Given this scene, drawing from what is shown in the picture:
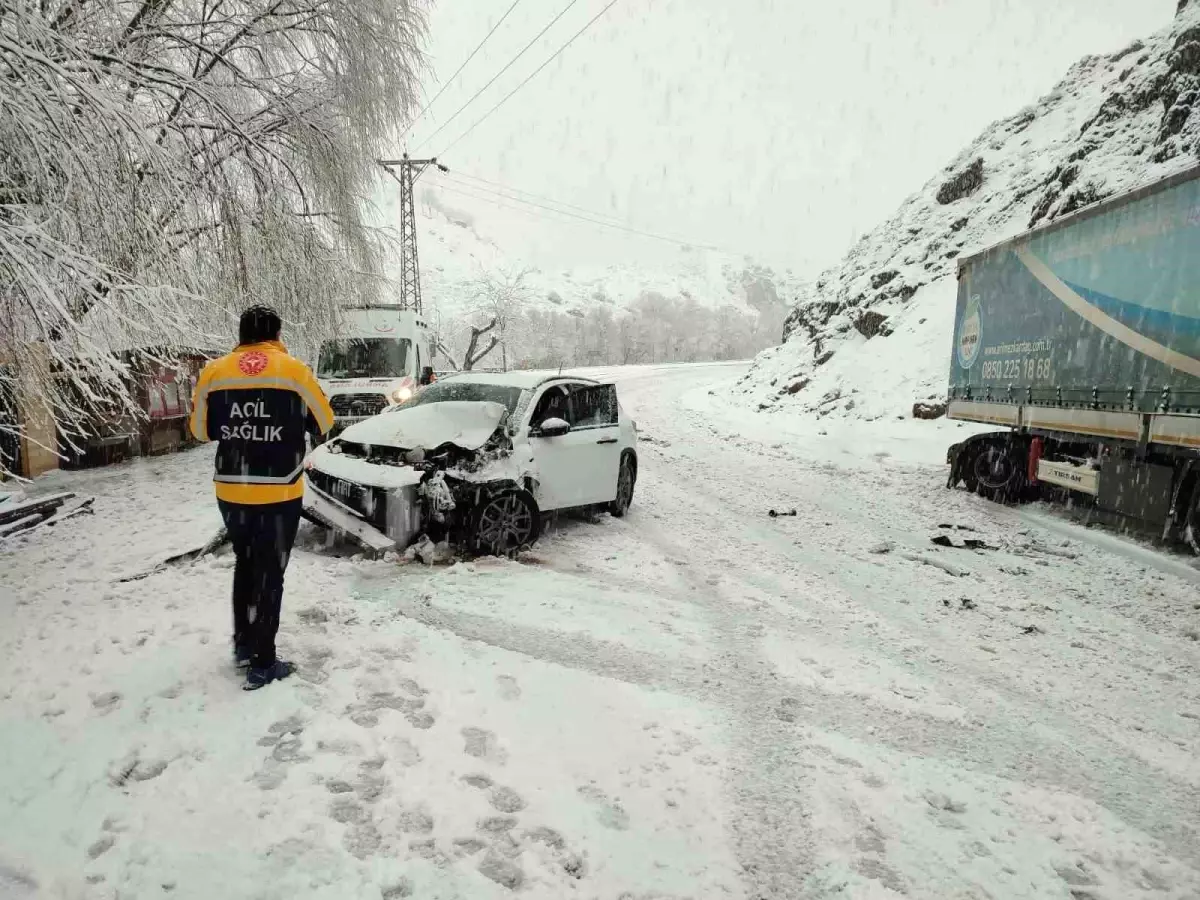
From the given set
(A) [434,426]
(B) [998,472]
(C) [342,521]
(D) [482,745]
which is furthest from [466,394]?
(B) [998,472]

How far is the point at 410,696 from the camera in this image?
3.51m

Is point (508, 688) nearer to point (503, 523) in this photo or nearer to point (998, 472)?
point (503, 523)

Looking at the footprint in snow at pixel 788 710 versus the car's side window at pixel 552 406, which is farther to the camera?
the car's side window at pixel 552 406

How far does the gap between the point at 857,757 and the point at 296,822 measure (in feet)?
8.25

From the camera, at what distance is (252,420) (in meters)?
3.38

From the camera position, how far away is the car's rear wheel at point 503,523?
585 cm

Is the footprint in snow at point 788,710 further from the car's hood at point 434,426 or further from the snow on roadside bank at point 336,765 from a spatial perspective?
the car's hood at point 434,426

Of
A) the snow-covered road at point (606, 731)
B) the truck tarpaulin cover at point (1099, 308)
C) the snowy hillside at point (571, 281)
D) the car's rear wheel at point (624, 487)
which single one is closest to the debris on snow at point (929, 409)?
the truck tarpaulin cover at point (1099, 308)

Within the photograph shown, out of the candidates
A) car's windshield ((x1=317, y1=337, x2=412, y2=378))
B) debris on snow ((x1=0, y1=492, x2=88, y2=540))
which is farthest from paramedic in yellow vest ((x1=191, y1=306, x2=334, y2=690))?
car's windshield ((x1=317, y1=337, x2=412, y2=378))

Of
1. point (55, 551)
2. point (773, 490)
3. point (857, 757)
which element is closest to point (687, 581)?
point (857, 757)

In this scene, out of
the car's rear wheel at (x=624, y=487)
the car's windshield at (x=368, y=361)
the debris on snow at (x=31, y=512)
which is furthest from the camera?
the car's windshield at (x=368, y=361)

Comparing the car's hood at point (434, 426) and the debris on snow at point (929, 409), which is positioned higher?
the car's hood at point (434, 426)

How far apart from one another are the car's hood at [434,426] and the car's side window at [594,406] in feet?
3.05

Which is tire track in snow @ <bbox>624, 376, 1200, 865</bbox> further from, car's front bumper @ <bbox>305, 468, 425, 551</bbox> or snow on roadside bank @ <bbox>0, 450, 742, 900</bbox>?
car's front bumper @ <bbox>305, 468, 425, 551</bbox>
